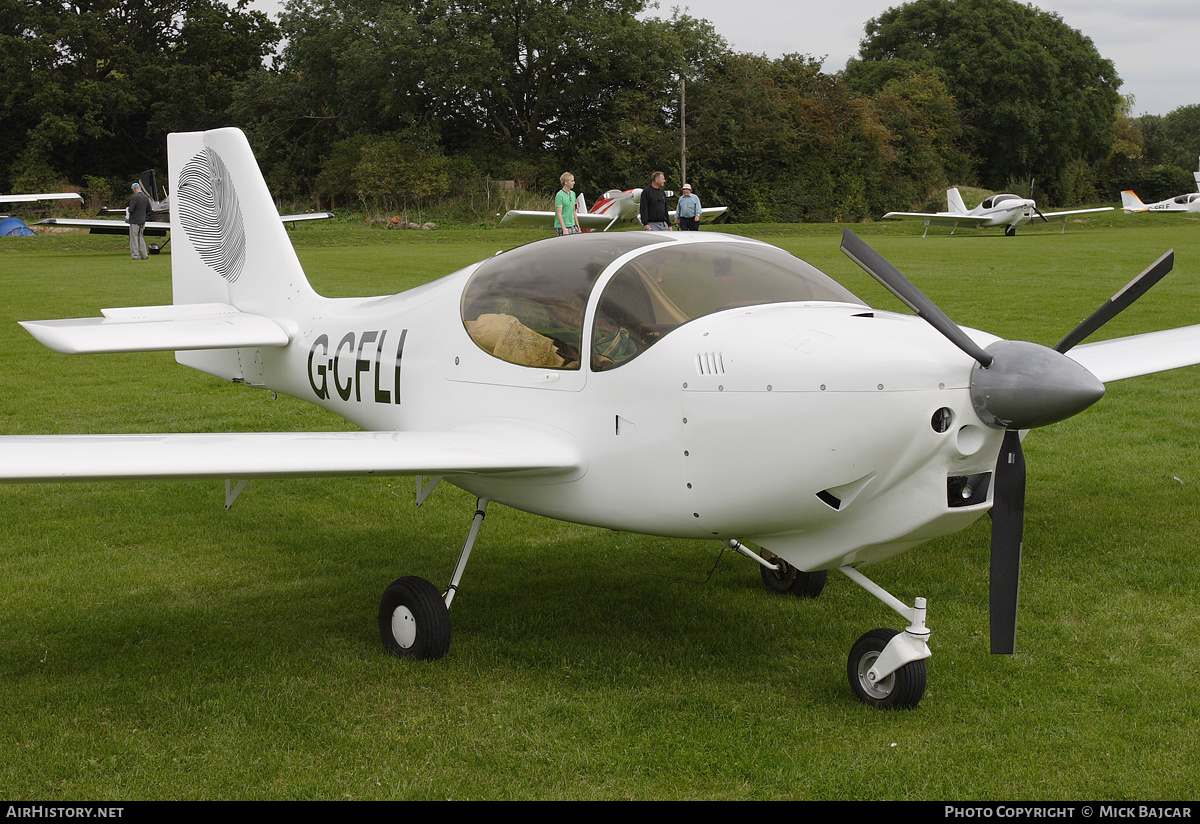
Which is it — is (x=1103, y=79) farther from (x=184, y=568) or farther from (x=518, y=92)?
(x=184, y=568)

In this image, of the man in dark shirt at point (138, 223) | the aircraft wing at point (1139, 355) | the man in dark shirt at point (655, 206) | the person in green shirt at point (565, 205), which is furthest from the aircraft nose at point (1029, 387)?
the man in dark shirt at point (138, 223)

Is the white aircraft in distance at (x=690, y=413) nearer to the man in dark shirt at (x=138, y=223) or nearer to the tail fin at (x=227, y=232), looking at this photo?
the tail fin at (x=227, y=232)

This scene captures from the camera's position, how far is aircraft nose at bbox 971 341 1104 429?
3.34 metres

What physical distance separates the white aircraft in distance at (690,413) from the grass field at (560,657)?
15.3 inches

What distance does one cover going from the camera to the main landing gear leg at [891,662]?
13.0 feet

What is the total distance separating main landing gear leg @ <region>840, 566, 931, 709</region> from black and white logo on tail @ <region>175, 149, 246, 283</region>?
16.2ft

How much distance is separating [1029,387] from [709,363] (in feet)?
3.86

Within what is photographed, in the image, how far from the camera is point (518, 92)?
2136 inches

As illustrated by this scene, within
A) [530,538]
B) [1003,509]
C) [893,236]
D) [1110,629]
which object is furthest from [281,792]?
[893,236]

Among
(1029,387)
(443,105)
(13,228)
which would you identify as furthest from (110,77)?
(1029,387)

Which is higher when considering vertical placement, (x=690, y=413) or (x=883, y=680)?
(x=690, y=413)

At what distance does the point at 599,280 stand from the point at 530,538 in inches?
103

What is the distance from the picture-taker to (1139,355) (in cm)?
611

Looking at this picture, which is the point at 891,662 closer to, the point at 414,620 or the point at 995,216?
the point at 414,620
